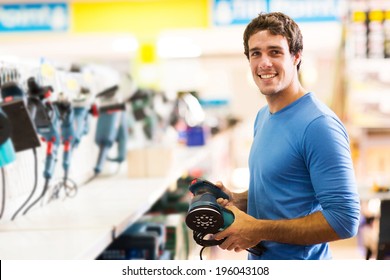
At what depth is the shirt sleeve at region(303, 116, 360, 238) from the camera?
55.9 inches

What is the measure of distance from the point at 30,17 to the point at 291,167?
7.94 meters

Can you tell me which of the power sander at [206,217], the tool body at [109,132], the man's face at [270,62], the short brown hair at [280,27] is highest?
the short brown hair at [280,27]

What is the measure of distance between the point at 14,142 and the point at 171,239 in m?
1.51

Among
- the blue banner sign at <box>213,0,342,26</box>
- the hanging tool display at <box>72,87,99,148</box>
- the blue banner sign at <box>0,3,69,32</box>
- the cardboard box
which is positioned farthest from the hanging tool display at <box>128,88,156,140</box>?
the blue banner sign at <box>0,3,69,32</box>

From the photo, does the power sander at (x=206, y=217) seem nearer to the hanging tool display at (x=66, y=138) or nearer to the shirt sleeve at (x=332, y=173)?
the shirt sleeve at (x=332, y=173)

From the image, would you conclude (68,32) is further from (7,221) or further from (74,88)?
(7,221)

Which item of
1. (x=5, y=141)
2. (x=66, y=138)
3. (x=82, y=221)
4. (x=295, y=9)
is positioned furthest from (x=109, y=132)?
(x=295, y=9)

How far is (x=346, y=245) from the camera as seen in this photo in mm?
5055

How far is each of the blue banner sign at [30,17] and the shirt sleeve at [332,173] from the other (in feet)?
26.1

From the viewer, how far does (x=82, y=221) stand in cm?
228

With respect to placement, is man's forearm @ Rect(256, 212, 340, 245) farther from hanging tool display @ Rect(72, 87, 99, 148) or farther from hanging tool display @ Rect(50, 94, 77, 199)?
hanging tool display @ Rect(72, 87, 99, 148)

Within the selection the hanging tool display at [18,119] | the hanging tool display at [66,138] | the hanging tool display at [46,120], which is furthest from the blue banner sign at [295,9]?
the hanging tool display at [18,119]

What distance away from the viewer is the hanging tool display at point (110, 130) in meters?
3.41

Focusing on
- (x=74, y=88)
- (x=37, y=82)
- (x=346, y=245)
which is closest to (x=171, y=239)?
(x=74, y=88)
